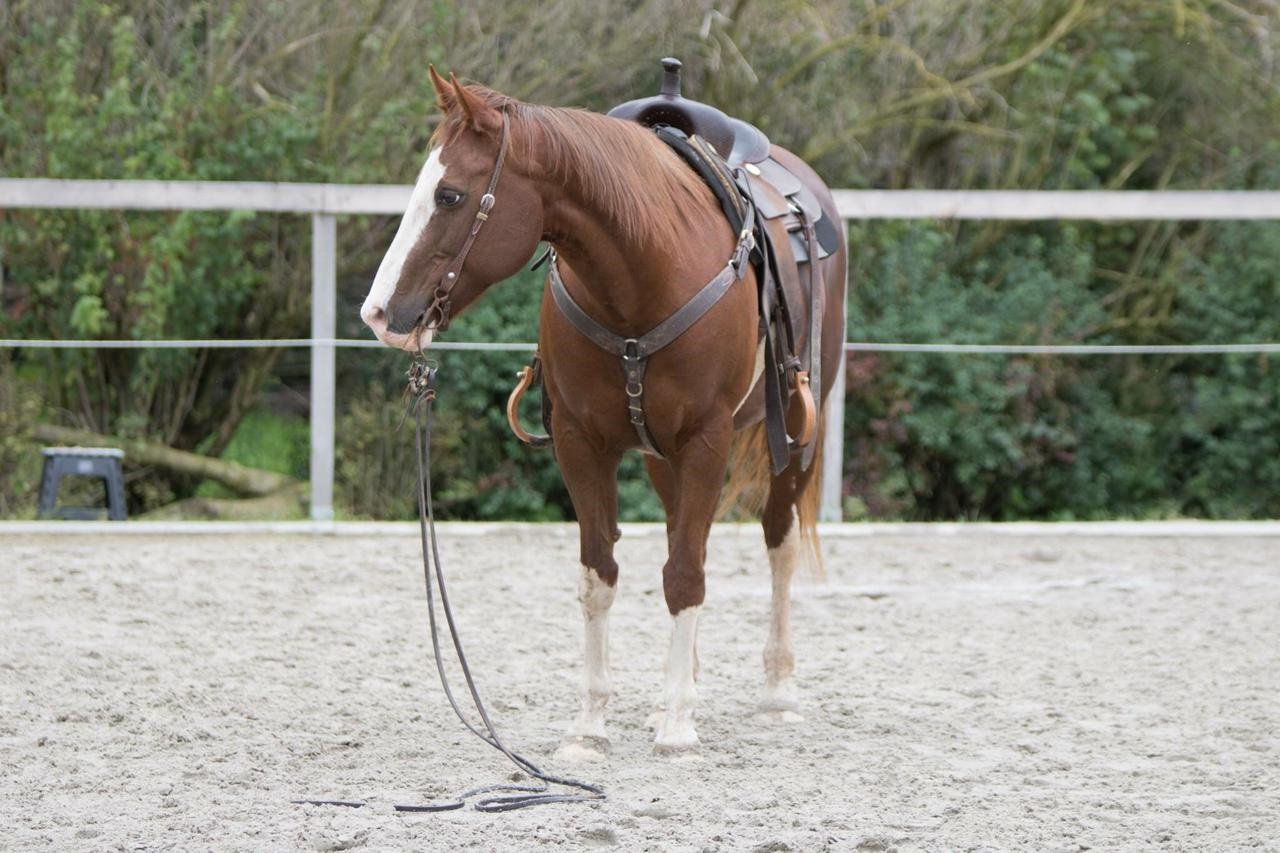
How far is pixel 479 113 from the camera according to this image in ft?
10.7

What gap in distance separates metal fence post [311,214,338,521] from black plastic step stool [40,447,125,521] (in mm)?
923

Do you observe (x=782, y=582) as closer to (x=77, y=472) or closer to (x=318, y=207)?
(x=318, y=207)

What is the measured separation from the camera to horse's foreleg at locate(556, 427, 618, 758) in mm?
3756

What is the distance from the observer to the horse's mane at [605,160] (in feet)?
11.0

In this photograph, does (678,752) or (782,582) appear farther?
(782,582)

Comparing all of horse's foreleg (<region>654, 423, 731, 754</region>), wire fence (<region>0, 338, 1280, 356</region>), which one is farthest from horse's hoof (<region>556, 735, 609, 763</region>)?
wire fence (<region>0, 338, 1280, 356</region>)

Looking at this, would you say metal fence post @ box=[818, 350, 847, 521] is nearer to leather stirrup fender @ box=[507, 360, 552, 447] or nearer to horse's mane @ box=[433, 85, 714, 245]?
leather stirrup fender @ box=[507, 360, 552, 447]

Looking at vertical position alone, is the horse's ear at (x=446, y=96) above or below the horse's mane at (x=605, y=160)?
above

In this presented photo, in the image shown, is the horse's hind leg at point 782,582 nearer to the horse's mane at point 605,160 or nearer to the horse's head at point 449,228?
the horse's mane at point 605,160

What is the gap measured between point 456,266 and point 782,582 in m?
1.63

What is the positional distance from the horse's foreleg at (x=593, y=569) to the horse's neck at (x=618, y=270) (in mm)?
350

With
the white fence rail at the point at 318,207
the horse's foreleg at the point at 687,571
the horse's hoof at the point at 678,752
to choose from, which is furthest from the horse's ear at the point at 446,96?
the white fence rail at the point at 318,207

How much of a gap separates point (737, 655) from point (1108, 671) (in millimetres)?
1153

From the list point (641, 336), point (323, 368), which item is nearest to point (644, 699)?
point (641, 336)
